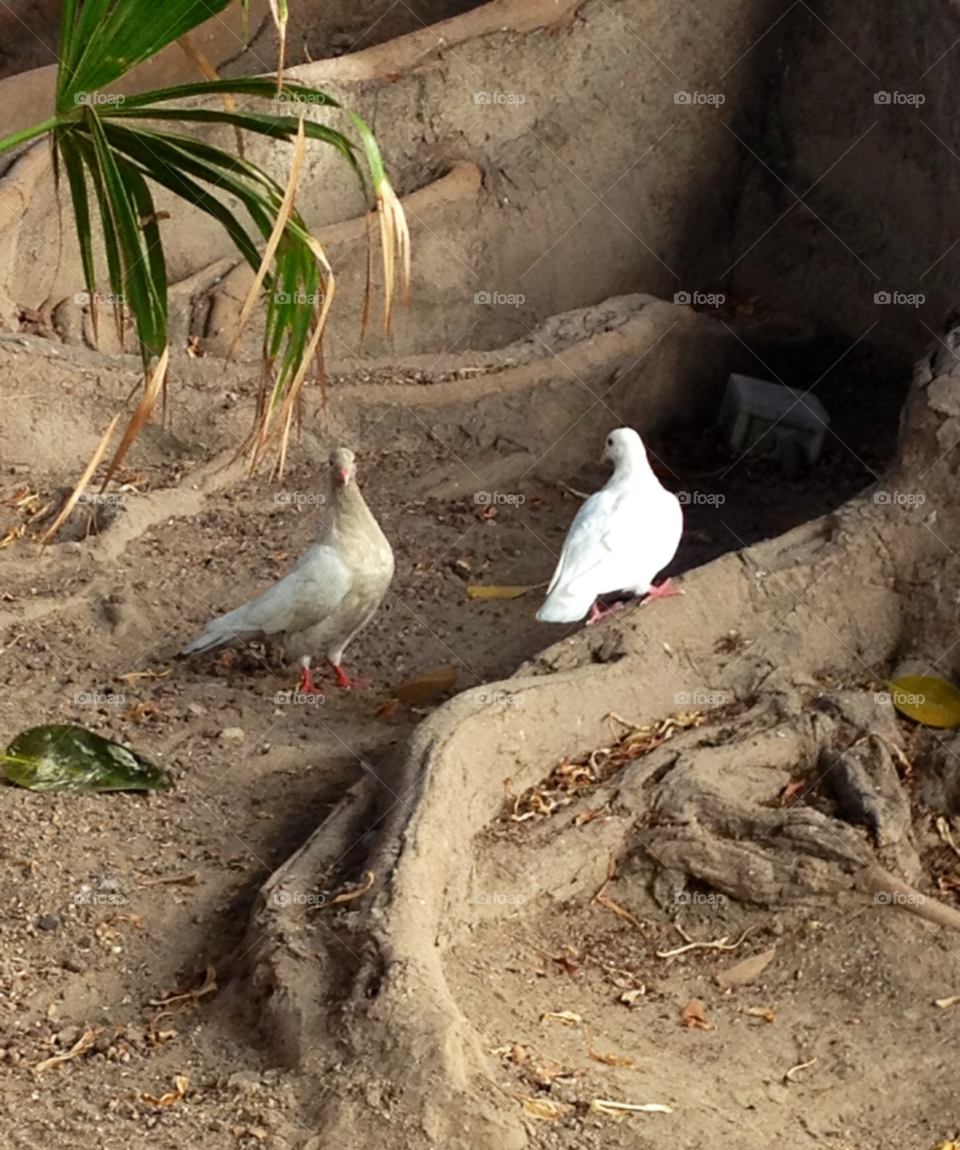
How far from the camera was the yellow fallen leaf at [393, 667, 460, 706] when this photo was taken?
599cm

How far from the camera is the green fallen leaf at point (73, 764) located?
4.91 m

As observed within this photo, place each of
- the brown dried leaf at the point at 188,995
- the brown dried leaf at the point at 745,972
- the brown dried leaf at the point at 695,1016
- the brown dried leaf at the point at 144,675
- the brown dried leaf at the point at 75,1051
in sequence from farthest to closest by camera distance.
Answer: the brown dried leaf at the point at 144,675 → the brown dried leaf at the point at 745,972 → the brown dried leaf at the point at 695,1016 → the brown dried leaf at the point at 188,995 → the brown dried leaf at the point at 75,1051

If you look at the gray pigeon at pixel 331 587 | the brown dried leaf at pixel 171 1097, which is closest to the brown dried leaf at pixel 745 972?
the brown dried leaf at pixel 171 1097

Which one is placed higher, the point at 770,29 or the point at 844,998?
the point at 770,29

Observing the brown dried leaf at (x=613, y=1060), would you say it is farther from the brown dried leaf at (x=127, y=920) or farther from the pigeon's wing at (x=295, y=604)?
the pigeon's wing at (x=295, y=604)

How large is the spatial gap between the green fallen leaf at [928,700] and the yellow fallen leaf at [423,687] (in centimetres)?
165

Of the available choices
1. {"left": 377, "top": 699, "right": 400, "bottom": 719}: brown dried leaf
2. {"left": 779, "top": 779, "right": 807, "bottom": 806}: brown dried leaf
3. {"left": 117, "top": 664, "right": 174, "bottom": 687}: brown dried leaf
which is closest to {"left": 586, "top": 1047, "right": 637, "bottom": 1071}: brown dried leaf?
{"left": 779, "top": 779, "right": 807, "bottom": 806}: brown dried leaf

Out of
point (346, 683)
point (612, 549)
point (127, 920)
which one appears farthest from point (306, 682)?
point (127, 920)

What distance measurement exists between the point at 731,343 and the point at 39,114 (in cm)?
382

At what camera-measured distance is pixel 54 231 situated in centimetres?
790

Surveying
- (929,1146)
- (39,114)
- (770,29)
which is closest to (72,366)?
(39,114)

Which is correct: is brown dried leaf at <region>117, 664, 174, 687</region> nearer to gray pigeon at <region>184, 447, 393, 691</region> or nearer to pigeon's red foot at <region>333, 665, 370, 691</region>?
gray pigeon at <region>184, 447, 393, 691</region>

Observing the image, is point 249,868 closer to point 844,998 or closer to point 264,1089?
point 264,1089

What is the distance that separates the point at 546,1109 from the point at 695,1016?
863 mm
